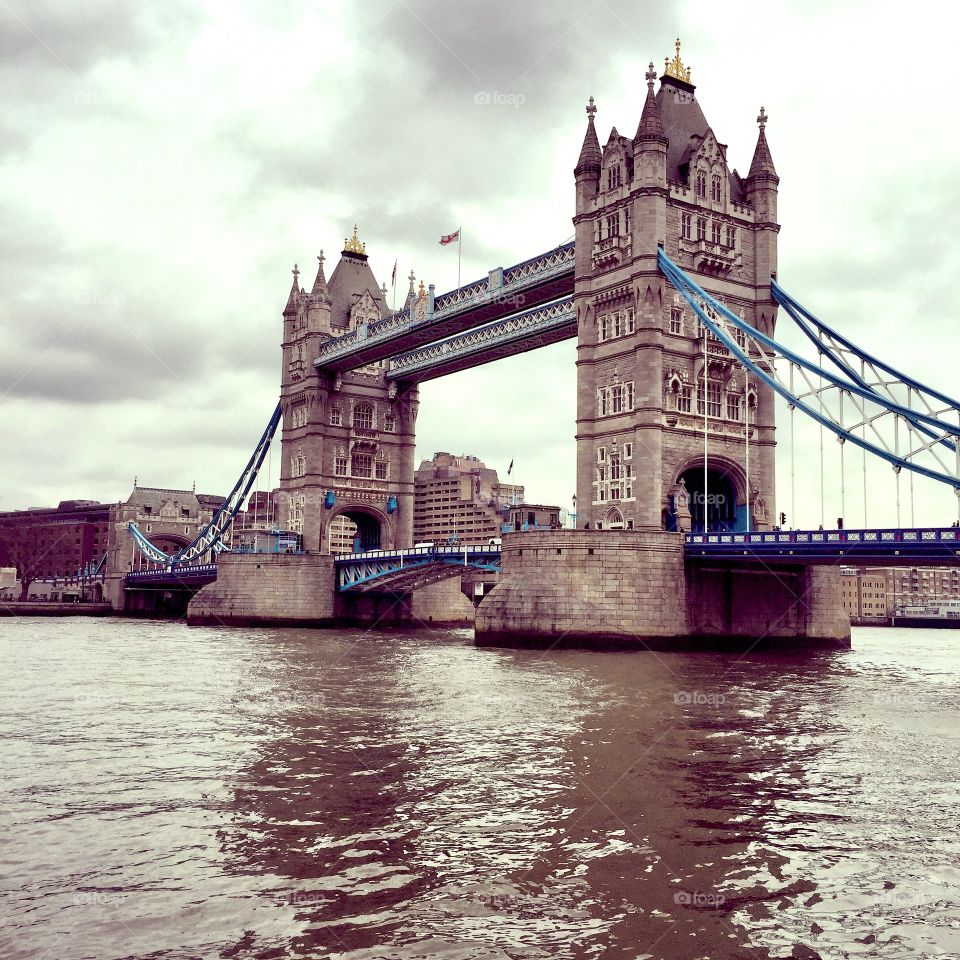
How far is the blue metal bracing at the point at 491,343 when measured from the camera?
2189 inches

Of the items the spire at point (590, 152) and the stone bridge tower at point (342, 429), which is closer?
the spire at point (590, 152)

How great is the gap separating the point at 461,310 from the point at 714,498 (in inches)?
847

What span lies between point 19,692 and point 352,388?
52917 millimetres

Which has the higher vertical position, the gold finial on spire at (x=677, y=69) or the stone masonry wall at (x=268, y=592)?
the gold finial on spire at (x=677, y=69)

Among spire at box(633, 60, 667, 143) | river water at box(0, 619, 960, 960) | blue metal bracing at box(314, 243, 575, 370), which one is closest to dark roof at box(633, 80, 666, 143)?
spire at box(633, 60, 667, 143)

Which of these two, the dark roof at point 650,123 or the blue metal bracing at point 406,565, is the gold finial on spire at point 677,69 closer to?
the dark roof at point 650,123

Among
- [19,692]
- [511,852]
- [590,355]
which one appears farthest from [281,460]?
[511,852]

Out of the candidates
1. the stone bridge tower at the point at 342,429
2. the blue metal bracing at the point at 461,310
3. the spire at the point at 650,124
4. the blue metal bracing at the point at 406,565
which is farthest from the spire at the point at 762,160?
the stone bridge tower at the point at 342,429

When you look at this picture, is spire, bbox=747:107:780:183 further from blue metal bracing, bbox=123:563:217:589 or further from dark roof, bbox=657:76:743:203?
blue metal bracing, bbox=123:563:217:589

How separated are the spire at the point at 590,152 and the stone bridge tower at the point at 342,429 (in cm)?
2824

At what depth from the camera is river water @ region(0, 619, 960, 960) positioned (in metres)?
8.07

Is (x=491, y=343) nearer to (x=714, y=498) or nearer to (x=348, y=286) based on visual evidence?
(x=714, y=498)

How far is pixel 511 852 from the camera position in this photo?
10297mm

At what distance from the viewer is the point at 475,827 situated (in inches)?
444
